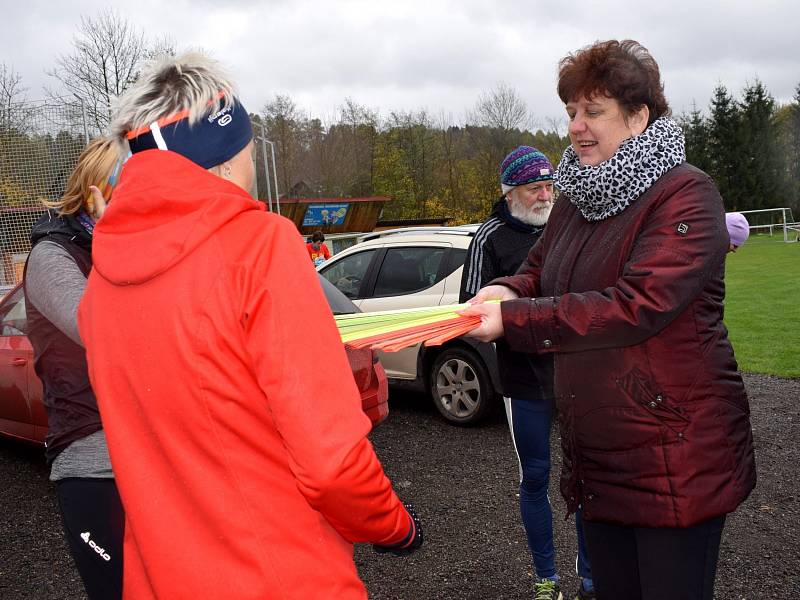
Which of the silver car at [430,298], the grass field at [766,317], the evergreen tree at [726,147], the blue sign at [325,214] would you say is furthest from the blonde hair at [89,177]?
the evergreen tree at [726,147]

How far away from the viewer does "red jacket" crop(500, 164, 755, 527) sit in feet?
6.49

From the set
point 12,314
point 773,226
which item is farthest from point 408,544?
point 773,226

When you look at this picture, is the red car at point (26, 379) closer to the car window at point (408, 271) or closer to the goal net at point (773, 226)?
the car window at point (408, 271)

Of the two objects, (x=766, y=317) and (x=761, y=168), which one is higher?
(x=761, y=168)

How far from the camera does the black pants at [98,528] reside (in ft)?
7.11

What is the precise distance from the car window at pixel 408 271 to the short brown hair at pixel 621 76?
4.69 m

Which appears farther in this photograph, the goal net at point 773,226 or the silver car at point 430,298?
the goal net at point 773,226

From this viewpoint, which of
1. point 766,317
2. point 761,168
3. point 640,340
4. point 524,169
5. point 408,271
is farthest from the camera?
point 761,168

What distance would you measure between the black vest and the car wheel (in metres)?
4.74

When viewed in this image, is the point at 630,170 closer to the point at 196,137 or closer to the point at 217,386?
the point at 196,137

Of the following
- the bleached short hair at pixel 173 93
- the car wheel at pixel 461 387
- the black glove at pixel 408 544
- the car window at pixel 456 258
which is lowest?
the car wheel at pixel 461 387

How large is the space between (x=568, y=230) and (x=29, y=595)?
3634 mm

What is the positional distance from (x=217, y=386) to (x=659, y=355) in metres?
1.30

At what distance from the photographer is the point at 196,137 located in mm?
1421
